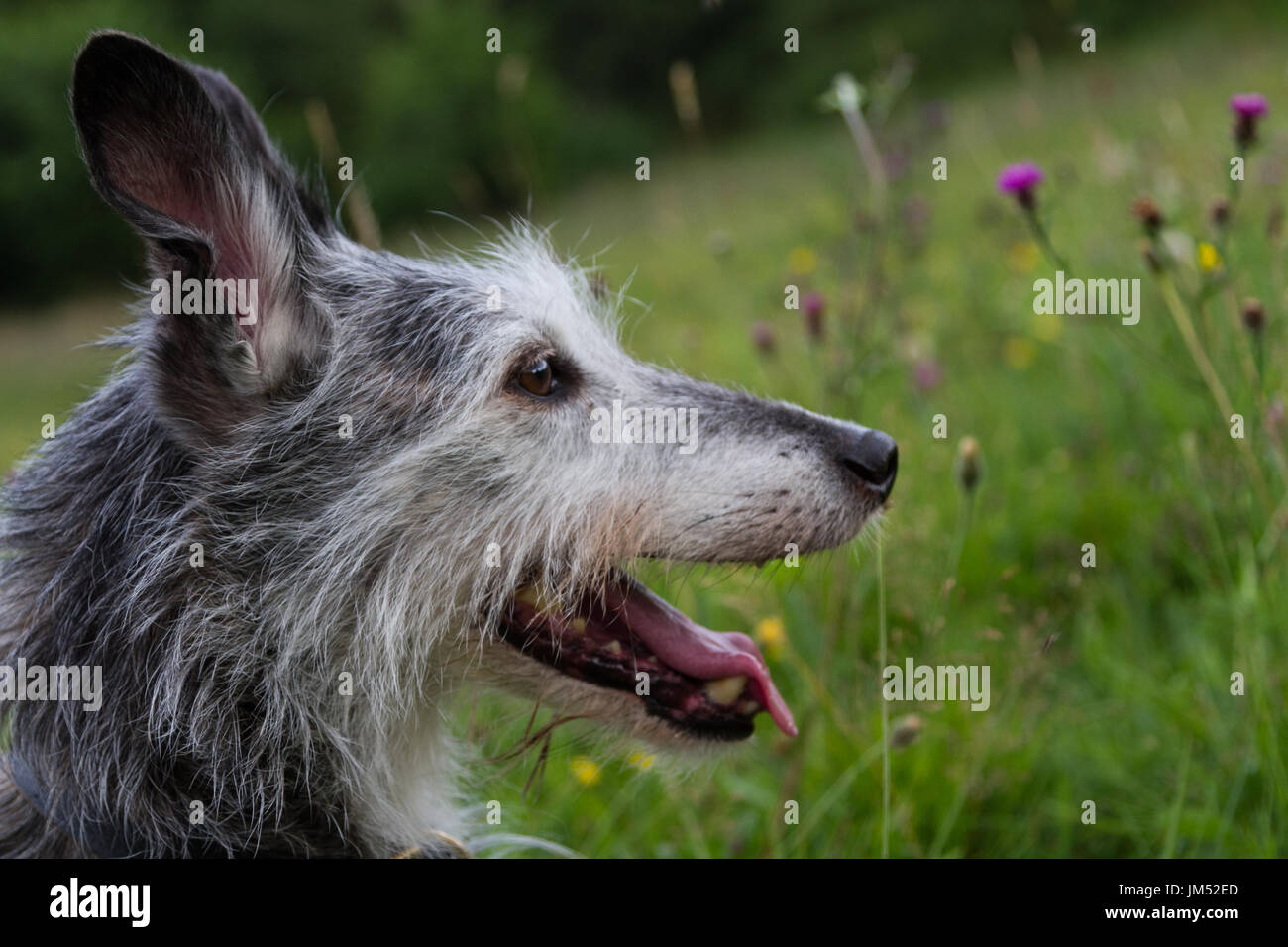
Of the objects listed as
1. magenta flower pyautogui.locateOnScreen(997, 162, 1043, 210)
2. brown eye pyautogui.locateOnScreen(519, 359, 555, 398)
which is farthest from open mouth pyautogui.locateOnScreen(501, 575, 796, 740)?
magenta flower pyautogui.locateOnScreen(997, 162, 1043, 210)

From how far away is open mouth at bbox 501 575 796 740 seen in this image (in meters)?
2.51

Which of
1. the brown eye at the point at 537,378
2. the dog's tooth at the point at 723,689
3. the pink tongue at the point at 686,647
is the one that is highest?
the brown eye at the point at 537,378

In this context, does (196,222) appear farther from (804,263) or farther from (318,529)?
(804,263)

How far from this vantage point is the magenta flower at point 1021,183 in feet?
9.63

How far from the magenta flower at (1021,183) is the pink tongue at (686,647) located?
1.51m

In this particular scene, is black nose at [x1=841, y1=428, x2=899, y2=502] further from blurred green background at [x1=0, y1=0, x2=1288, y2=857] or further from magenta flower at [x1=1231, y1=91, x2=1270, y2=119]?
magenta flower at [x1=1231, y1=91, x2=1270, y2=119]

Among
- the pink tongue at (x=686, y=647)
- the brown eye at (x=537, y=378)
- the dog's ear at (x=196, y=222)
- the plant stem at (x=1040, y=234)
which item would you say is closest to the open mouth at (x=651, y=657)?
the pink tongue at (x=686, y=647)

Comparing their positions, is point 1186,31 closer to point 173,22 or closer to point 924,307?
point 924,307

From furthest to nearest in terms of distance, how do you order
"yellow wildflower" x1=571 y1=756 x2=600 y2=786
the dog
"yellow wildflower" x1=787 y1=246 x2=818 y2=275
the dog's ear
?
"yellow wildflower" x1=787 y1=246 x2=818 y2=275 → "yellow wildflower" x1=571 y1=756 x2=600 y2=786 → the dog → the dog's ear

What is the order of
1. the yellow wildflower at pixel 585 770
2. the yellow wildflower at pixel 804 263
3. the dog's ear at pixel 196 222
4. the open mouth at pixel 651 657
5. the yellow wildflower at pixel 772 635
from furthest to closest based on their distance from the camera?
the yellow wildflower at pixel 804 263 < the yellow wildflower at pixel 772 635 < the yellow wildflower at pixel 585 770 < the open mouth at pixel 651 657 < the dog's ear at pixel 196 222

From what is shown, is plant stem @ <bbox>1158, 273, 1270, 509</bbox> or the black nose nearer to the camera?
the black nose

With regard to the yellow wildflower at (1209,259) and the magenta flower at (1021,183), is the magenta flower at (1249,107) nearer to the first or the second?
the yellow wildflower at (1209,259)

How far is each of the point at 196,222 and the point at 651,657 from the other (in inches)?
57.2

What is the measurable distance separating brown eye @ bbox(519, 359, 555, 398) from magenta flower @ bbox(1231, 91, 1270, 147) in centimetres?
195
